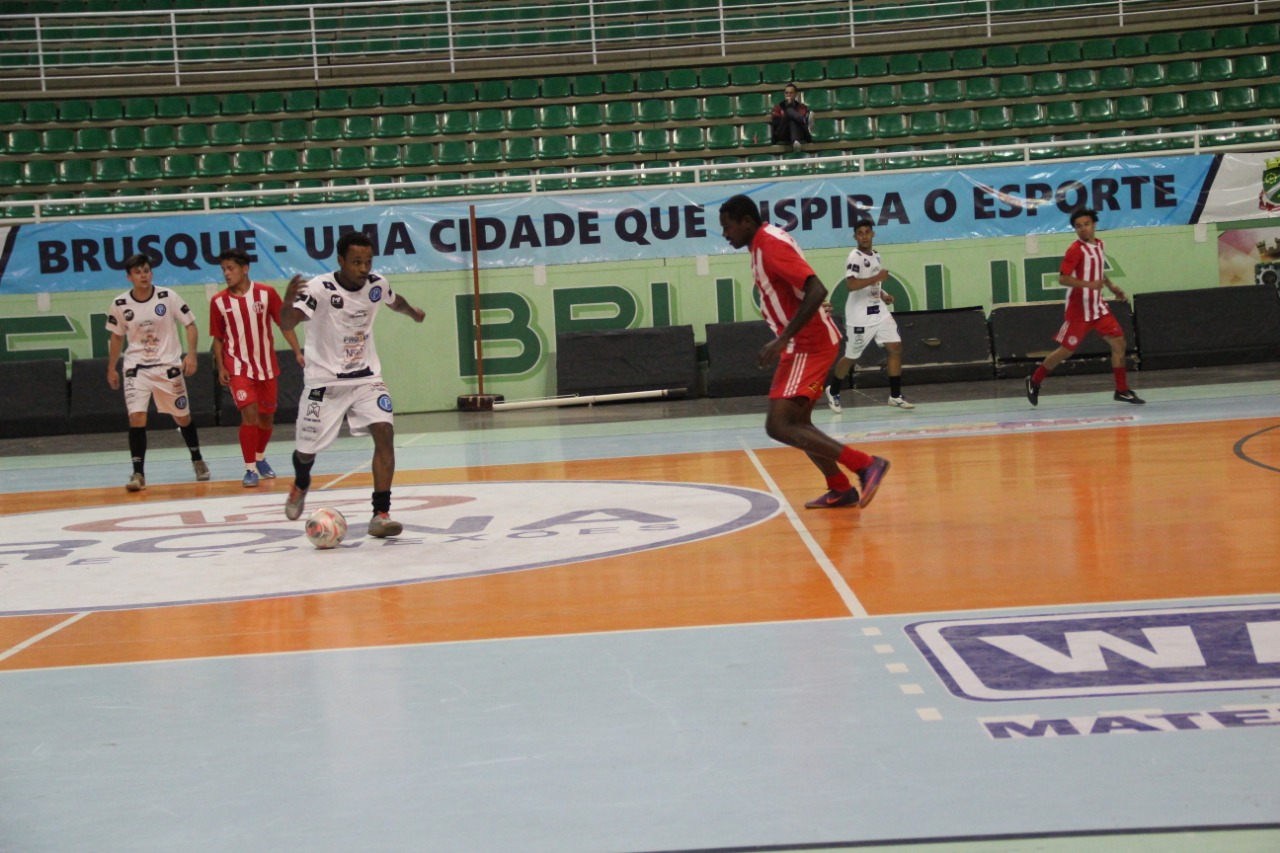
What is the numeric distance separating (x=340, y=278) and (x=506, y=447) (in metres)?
5.56

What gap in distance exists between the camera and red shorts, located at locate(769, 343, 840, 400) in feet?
27.3

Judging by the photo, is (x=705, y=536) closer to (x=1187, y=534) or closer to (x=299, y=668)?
(x=1187, y=534)

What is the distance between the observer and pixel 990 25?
77.5ft

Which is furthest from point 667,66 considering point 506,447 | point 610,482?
point 610,482

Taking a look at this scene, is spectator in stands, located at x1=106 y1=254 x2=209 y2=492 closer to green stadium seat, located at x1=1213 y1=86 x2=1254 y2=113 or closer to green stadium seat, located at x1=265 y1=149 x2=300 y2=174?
green stadium seat, located at x1=265 y1=149 x2=300 y2=174

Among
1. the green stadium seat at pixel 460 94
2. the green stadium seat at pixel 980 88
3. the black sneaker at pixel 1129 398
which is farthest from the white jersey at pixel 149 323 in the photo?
the green stadium seat at pixel 980 88

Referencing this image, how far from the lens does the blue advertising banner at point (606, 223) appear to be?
63.4ft

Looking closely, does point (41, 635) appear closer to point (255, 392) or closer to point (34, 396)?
point (255, 392)

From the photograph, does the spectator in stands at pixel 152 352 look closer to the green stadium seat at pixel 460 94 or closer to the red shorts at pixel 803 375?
the red shorts at pixel 803 375

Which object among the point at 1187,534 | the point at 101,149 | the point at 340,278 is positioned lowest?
the point at 1187,534

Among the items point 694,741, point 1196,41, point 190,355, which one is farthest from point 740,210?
point 1196,41

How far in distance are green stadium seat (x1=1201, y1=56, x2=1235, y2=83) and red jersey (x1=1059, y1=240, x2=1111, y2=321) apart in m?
10.3

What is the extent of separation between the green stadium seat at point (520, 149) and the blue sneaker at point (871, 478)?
15399 millimetres

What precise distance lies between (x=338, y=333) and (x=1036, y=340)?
42.4 feet
